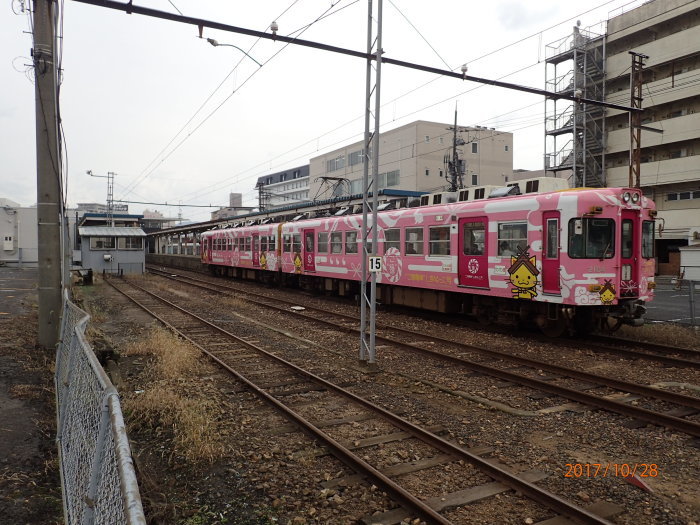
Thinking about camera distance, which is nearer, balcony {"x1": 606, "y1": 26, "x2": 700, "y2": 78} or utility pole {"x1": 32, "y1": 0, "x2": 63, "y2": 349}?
utility pole {"x1": 32, "y1": 0, "x2": 63, "y2": 349}

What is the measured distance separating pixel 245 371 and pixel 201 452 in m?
3.48

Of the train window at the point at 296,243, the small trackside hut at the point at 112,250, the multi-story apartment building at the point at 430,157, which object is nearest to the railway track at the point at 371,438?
the train window at the point at 296,243

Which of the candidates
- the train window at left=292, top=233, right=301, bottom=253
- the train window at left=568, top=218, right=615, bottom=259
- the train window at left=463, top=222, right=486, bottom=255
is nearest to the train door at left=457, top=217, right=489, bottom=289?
the train window at left=463, top=222, right=486, bottom=255

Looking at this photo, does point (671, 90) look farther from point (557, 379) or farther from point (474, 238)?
point (557, 379)

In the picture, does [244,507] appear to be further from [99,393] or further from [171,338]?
[171,338]

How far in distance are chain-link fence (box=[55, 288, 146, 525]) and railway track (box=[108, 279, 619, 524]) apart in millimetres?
2224

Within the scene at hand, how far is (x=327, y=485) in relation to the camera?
4.52 meters

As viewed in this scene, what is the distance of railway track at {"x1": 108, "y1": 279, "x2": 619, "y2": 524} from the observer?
4.09 m

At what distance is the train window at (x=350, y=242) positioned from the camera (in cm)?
1706

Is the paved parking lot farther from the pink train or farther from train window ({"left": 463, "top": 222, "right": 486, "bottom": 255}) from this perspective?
train window ({"left": 463, "top": 222, "right": 486, "bottom": 255})

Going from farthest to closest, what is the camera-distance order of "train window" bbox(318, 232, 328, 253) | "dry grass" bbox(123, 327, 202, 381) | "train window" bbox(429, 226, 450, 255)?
"train window" bbox(318, 232, 328, 253)
"train window" bbox(429, 226, 450, 255)
"dry grass" bbox(123, 327, 202, 381)

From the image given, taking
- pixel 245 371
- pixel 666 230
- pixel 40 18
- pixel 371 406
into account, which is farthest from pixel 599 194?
pixel 666 230

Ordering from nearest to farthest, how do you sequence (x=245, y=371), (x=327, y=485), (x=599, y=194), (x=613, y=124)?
(x=327, y=485), (x=245, y=371), (x=599, y=194), (x=613, y=124)

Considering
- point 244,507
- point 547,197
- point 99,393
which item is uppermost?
point 547,197
